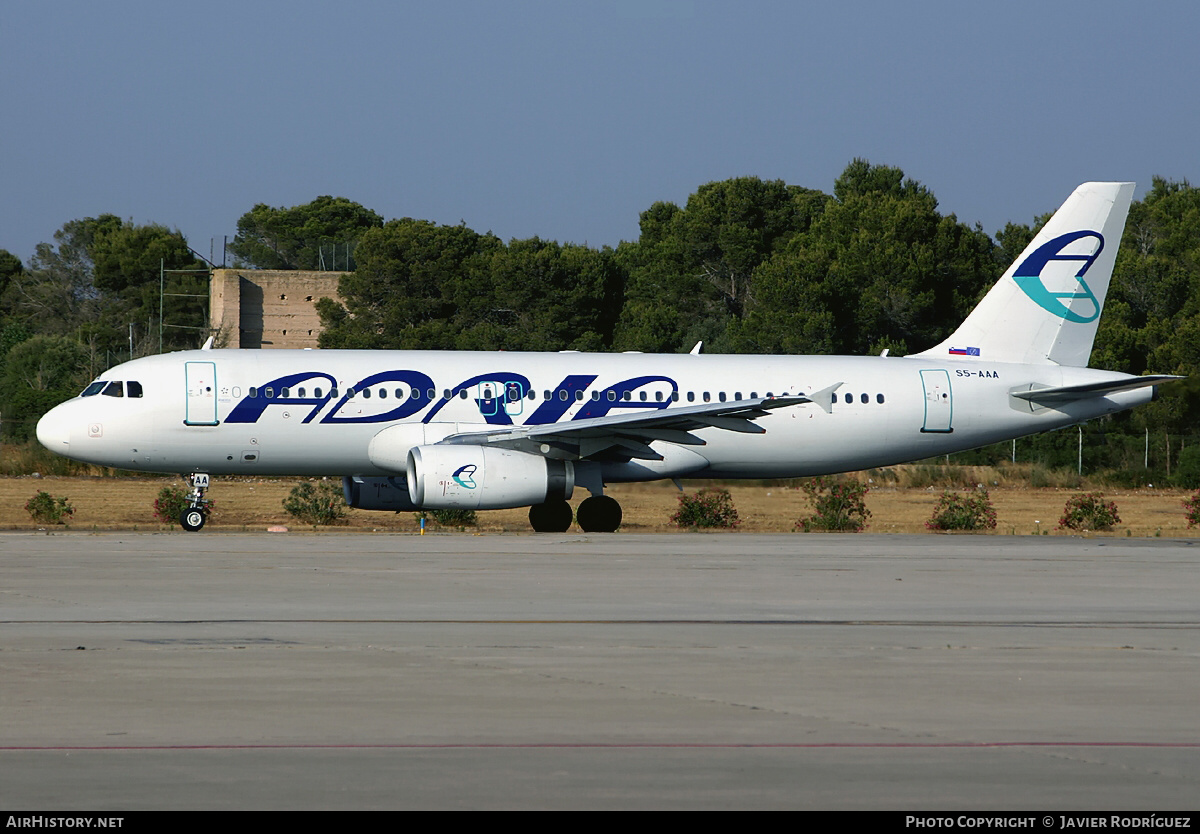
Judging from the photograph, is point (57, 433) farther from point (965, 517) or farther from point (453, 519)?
point (965, 517)

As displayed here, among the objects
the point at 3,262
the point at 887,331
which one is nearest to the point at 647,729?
the point at 887,331

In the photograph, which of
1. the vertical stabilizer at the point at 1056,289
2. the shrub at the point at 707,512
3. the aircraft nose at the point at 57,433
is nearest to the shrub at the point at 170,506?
the aircraft nose at the point at 57,433

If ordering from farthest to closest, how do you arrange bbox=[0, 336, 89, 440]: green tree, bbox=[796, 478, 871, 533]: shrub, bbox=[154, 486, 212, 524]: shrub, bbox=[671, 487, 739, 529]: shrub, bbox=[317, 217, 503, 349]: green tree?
bbox=[317, 217, 503, 349]: green tree, bbox=[0, 336, 89, 440]: green tree, bbox=[671, 487, 739, 529]: shrub, bbox=[796, 478, 871, 533]: shrub, bbox=[154, 486, 212, 524]: shrub

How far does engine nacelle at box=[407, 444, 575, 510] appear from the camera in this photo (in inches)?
960

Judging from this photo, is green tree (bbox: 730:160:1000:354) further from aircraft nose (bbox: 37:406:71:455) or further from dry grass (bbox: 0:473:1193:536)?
aircraft nose (bbox: 37:406:71:455)

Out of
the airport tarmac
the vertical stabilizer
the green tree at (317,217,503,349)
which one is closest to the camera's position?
the airport tarmac

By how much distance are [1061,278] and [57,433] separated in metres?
19.2

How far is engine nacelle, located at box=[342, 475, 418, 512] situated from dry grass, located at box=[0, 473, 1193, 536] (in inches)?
53.1

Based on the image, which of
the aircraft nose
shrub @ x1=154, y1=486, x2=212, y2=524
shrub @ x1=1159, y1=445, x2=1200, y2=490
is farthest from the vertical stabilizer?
shrub @ x1=1159, y1=445, x2=1200, y2=490

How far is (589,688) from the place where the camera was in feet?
30.7

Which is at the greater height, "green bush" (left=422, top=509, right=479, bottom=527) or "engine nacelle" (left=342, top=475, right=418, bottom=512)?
"engine nacelle" (left=342, top=475, right=418, bottom=512)

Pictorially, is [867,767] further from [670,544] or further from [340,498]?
[340,498]

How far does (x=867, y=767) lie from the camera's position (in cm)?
710
